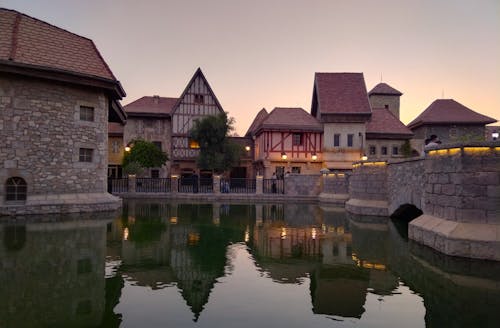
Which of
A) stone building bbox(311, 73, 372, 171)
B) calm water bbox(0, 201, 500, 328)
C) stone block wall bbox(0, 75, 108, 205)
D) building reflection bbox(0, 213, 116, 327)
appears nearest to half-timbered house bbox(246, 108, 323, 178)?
stone building bbox(311, 73, 372, 171)

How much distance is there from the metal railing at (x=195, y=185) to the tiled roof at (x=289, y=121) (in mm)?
8236

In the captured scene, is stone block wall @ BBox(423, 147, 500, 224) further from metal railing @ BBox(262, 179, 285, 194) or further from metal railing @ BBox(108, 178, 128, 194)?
metal railing @ BBox(108, 178, 128, 194)

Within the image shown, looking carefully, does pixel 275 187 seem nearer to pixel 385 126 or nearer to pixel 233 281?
pixel 385 126

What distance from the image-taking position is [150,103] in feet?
132

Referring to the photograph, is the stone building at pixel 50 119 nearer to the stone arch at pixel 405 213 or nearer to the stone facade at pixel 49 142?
the stone facade at pixel 49 142

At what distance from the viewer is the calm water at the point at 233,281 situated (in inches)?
207

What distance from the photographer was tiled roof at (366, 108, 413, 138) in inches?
1476

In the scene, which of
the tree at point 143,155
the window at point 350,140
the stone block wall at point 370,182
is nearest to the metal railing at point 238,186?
the tree at point 143,155

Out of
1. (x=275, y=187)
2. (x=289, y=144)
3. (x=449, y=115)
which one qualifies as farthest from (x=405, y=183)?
(x=449, y=115)

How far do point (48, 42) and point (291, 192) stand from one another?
18.2 metres

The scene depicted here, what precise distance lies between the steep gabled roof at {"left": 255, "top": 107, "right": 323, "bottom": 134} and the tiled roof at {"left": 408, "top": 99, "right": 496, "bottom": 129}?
14.0m

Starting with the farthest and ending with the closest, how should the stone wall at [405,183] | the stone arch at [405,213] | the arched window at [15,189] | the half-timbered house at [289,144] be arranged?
the half-timbered house at [289,144]
the stone arch at [405,213]
the arched window at [15,189]
the stone wall at [405,183]

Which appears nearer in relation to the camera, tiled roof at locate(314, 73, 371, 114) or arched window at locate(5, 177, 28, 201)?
arched window at locate(5, 177, 28, 201)

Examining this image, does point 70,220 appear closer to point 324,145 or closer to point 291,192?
point 291,192
